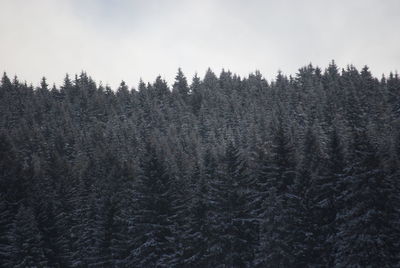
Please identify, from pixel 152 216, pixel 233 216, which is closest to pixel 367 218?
pixel 233 216

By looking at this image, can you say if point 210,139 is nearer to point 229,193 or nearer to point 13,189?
point 13,189

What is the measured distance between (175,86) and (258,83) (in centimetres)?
3087

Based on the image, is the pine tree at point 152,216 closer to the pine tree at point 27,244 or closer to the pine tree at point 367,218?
the pine tree at point 27,244

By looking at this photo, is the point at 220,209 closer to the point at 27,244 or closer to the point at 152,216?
the point at 152,216

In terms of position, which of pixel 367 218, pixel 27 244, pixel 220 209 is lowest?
pixel 367 218

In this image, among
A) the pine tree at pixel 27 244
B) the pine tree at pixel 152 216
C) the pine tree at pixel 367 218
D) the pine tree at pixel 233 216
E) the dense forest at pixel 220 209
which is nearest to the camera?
the pine tree at pixel 367 218

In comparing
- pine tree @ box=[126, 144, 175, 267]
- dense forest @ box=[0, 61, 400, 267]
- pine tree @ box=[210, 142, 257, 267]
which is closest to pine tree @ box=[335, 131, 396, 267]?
dense forest @ box=[0, 61, 400, 267]

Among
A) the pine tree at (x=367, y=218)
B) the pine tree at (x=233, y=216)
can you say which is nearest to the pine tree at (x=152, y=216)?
the pine tree at (x=233, y=216)

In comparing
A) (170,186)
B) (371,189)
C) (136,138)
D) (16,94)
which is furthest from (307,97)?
(16,94)

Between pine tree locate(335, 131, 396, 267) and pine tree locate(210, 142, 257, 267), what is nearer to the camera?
pine tree locate(335, 131, 396, 267)

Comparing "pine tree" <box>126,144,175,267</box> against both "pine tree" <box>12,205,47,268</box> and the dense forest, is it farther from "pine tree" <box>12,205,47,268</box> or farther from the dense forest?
"pine tree" <box>12,205,47,268</box>

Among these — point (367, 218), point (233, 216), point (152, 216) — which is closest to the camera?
point (367, 218)

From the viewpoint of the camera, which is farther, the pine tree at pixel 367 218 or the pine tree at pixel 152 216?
the pine tree at pixel 152 216

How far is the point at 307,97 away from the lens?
112562mm
